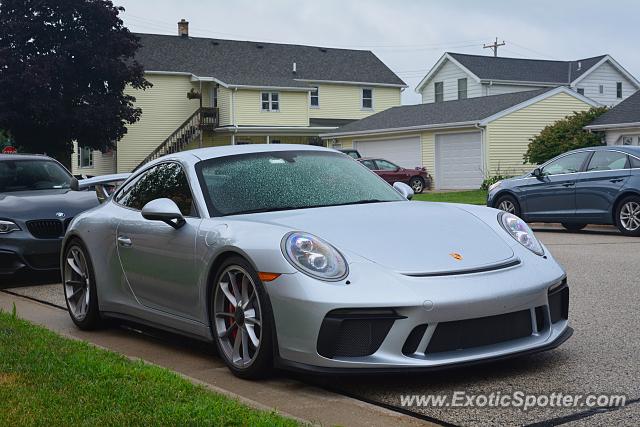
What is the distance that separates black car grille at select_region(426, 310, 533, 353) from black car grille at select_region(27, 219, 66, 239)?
715 cm

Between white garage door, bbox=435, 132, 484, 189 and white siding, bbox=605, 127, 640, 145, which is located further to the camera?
white garage door, bbox=435, 132, 484, 189

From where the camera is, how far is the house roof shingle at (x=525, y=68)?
51.7 meters

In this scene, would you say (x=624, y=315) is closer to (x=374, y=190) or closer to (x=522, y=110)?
(x=374, y=190)

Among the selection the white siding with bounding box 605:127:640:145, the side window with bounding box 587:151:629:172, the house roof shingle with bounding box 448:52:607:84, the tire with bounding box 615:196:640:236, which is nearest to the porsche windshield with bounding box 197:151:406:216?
the tire with bounding box 615:196:640:236

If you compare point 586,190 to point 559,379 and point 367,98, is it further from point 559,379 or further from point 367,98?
point 367,98

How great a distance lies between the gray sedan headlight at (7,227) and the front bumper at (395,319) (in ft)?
21.5

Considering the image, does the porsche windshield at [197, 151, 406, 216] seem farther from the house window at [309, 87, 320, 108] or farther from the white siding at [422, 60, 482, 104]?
the house window at [309, 87, 320, 108]

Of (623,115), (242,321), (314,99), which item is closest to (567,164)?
(242,321)

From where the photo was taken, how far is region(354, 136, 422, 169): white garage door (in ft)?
136

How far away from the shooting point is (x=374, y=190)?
22.5 feet

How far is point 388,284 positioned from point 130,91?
47.5 m

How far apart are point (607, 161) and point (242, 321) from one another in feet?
39.3

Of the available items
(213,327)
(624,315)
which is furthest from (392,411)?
(624,315)

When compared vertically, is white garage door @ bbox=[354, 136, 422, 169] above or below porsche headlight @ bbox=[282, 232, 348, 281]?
above
